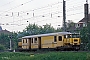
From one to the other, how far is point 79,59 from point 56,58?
350 centimetres

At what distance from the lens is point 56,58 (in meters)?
25.3

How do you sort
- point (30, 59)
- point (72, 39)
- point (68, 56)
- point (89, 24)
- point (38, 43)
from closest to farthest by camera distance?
point (68, 56)
point (30, 59)
point (72, 39)
point (38, 43)
point (89, 24)

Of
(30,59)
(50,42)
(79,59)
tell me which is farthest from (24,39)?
(79,59)

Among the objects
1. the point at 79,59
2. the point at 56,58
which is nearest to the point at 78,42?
the point at 56,58

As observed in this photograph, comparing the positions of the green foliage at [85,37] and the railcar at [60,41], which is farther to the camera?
the green foliage at [85,37]

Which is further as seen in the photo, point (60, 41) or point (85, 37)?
point (85, 37)

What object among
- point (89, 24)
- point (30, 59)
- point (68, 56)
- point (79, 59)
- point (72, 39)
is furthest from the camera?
point (89, 24)

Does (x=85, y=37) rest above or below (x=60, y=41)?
above

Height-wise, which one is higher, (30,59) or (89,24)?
(89,24)

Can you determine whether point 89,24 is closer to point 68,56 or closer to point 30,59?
point 30,59

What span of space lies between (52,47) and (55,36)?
1.58m

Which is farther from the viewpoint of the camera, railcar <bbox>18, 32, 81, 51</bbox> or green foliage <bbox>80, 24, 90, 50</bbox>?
green foliage <bbox>80, 24, 90, 50</bbox>

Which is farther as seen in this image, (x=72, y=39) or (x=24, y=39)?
(x=24, y=39)

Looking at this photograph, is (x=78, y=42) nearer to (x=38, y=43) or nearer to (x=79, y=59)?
(x=38, y=43)
